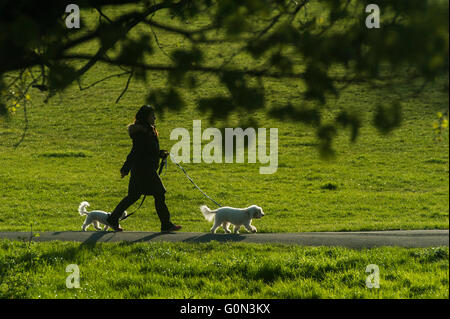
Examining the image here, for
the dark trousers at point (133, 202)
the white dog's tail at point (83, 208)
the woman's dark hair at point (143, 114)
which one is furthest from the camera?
the white dog's tail at point (83, 208)

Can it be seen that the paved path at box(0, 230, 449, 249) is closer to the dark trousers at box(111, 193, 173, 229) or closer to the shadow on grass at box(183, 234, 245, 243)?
the shadow on grass at box(183, 234, 245, 243)

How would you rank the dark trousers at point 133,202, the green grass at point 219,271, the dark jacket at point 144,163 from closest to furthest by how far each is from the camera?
the green grass at point 219,271 → the dark jacket at point 144,163 → the dark trousers at point 133,202

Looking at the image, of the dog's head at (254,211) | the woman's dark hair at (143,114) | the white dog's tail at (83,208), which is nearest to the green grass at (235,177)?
the woman's dark hair at (143,114)

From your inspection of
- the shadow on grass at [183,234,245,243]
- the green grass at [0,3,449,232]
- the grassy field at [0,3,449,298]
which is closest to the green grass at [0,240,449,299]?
the grassy field at [0,3,449,298]

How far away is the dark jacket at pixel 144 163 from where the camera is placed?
32.9 ft

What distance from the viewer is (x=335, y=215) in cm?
1486

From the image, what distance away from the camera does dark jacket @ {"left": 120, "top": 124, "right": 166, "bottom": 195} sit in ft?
32.9

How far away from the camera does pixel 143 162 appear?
1020 cm

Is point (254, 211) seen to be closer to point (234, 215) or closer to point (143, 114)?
point (234, 215)

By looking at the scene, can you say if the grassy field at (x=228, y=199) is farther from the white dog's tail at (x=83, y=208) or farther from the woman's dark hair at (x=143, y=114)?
the white dog's tail at (x=83, y=208)

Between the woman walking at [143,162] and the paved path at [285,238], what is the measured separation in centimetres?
58

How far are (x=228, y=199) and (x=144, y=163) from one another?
7.58m

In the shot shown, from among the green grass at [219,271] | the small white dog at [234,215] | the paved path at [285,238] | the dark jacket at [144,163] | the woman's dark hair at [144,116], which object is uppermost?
the woman's dark hair at [144,116]

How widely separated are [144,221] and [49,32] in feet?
31.6
